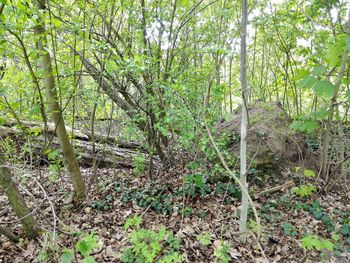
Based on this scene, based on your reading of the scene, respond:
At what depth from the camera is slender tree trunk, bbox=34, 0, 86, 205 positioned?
302cm

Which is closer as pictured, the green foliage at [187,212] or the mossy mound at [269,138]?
the green foliage at [187,212]

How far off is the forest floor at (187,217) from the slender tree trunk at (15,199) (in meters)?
0.11

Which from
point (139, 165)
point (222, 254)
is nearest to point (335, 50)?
point (222, 254)

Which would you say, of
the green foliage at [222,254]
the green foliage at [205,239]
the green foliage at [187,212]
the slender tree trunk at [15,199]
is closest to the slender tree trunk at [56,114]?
the slender tree trunk at [15,199]

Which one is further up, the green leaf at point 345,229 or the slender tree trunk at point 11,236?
the slender tree trunk at point 11,236

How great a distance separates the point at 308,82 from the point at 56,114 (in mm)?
3080

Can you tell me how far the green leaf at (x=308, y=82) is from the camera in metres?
2.07

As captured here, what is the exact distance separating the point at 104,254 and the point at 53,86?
2.19 metres

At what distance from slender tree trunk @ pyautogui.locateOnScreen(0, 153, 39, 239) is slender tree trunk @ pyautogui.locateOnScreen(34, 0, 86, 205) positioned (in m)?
0.84

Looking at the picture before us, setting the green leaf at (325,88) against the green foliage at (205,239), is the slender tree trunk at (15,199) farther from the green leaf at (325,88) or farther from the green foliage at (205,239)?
the green leaf at (325,88)

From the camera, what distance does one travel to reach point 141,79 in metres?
4.14

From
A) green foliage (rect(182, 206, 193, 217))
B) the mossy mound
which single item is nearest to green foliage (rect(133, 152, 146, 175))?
green foliage (rect(182, 206, 193, 217))

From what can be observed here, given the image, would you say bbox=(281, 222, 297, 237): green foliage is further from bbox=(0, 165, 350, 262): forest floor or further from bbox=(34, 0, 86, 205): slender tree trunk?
bbox=(34, 0, 86, 205): slender tree trunk

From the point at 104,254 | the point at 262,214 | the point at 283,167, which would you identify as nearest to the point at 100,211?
the point at 104,254
